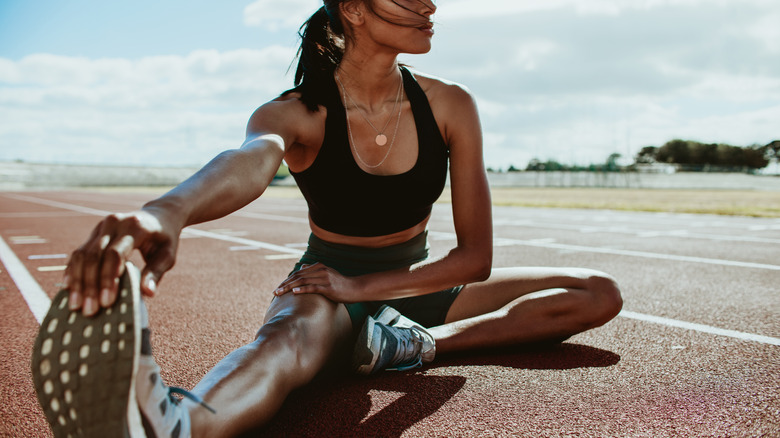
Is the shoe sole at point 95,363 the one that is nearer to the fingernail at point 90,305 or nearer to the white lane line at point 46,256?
the fingernail at point 90,305

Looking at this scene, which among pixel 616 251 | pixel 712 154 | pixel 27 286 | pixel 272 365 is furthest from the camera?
pixel 712 154

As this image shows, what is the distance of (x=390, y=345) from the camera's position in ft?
7.36

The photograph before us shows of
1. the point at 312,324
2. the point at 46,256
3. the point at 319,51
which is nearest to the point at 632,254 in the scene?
the point at 319,51

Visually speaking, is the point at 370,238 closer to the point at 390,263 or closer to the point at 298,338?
the point at 390,263

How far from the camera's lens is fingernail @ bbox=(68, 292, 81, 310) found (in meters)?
1.19

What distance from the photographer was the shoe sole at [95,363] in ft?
4.00

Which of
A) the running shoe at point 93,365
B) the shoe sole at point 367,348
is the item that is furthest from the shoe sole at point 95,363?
the shoe sole at point 367,348

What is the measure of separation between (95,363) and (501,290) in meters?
1.82

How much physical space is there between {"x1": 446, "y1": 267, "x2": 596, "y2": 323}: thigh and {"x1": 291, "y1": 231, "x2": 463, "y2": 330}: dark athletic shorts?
0.04m

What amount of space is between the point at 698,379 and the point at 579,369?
0.43 meters

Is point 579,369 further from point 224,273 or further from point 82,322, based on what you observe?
point 224,273

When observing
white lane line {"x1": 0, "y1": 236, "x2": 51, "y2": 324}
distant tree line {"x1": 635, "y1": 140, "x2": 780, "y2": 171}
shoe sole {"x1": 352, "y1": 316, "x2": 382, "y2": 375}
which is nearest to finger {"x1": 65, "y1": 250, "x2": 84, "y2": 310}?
shoe sole {"x1": 352, "y1": 316, "x2": 382, "y2": 375}

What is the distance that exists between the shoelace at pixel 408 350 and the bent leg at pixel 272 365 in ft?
0.65

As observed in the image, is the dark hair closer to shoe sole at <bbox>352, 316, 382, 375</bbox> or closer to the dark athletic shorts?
the dark athletic shorts
